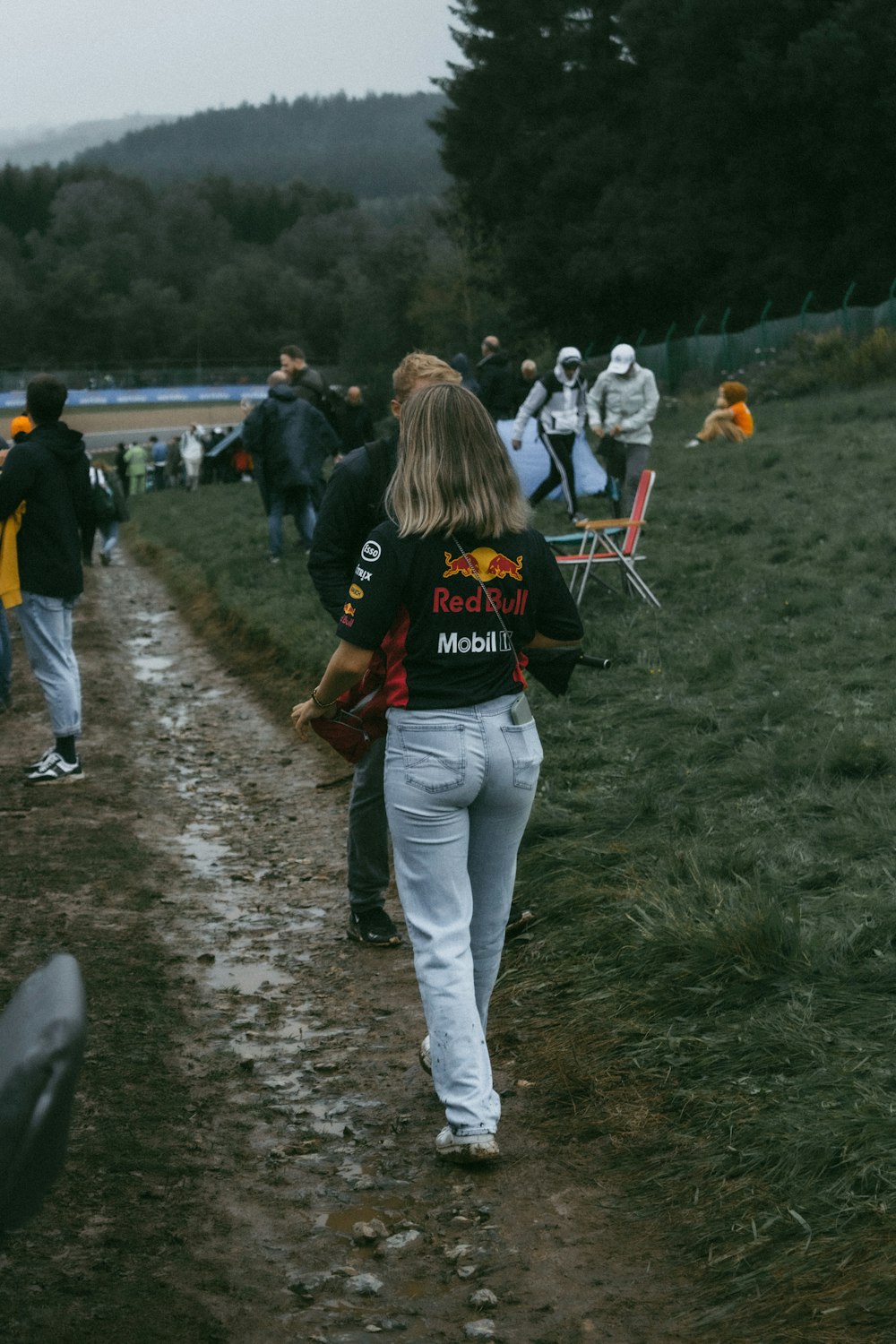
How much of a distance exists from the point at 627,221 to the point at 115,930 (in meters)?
48.4

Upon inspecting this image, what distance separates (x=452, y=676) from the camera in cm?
408

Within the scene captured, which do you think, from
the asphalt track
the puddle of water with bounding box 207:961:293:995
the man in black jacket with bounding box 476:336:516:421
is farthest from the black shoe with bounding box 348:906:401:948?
the asphalt track

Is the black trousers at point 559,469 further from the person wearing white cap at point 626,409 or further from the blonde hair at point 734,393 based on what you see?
the blonde hair at point 734,393

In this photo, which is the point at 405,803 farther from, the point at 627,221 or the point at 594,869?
Answer: the point at 627,221

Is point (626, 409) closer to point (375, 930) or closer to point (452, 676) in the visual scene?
point (375, 930)

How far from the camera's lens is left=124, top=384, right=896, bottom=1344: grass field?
3.65 metres

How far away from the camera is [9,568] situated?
331 inches

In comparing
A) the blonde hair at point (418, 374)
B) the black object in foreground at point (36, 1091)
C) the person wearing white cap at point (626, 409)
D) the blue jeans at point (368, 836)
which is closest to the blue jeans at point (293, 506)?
the person wearing white cap at point (626, 409)

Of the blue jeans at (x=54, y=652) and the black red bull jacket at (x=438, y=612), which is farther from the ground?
the black red bull jacket at (x=438, y=612)

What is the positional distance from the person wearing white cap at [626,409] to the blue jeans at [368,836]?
27.3ft

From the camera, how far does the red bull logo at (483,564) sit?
405cm

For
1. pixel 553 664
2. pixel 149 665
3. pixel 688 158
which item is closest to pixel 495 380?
pixel 149 665

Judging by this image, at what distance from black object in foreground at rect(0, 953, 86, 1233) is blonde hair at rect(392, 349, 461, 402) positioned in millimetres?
2998

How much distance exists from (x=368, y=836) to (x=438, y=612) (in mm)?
2155
